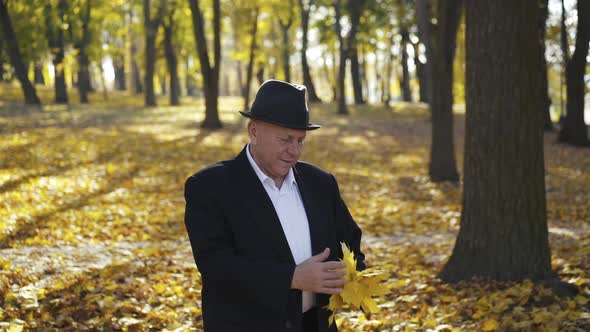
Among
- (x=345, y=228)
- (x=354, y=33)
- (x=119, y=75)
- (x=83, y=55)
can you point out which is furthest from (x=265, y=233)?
(x=119, y=75)

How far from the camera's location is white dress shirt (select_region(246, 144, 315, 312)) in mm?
3143

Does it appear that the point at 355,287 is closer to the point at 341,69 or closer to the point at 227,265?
the point at 227,265

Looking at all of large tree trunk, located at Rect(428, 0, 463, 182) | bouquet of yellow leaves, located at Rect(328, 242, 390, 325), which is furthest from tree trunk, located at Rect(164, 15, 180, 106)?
bouquet of yellow leaves, located at Rect(328, 242, 390, 325)

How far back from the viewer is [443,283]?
7.00 m

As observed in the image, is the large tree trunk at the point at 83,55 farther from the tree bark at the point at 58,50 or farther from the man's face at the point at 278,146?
the man's face at the point at 278,146

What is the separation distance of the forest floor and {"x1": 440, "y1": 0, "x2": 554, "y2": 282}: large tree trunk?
380 mm

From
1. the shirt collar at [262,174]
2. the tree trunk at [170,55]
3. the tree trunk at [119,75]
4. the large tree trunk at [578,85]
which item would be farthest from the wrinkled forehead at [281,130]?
the tree trunk at [119,75]

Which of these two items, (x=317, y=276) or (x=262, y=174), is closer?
(x=317, y=276)

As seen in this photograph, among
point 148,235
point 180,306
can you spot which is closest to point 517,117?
point 180,306

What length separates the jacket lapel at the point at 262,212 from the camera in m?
3.03

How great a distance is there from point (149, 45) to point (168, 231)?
2753 cm

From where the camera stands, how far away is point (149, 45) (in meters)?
35.6

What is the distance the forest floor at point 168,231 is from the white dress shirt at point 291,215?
9.56 ft

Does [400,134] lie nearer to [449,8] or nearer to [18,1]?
[449,8]
